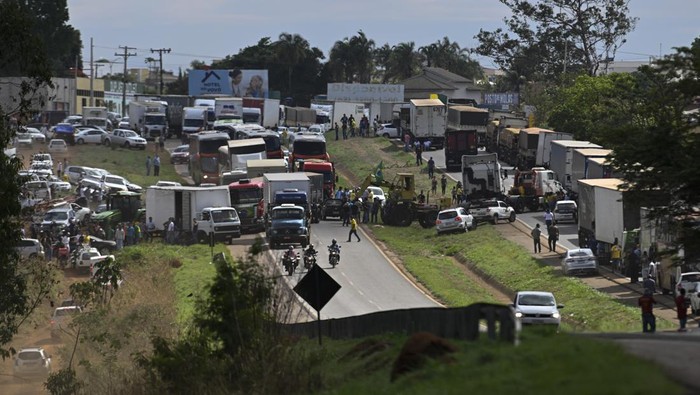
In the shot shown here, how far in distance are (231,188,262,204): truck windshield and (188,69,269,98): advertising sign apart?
85792 millimetres

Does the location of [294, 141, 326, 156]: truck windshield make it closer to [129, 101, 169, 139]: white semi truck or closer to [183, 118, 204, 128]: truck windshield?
[183, 118, 204, 128]: truck windshield

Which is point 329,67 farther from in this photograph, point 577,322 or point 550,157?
point 577,322

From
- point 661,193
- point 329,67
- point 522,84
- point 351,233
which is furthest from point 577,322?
point 329,67

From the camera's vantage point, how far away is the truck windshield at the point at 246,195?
71.2 meters

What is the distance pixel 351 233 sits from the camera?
65.0 metres

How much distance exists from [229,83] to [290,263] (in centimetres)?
10571

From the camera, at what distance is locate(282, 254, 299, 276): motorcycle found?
175 feet

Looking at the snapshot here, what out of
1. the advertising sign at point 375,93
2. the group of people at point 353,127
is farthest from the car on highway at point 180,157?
the advertising sign at point 375,93

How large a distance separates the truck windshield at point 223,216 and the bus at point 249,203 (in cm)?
372

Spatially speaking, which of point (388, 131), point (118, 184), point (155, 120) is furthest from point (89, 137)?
point (118, 184)

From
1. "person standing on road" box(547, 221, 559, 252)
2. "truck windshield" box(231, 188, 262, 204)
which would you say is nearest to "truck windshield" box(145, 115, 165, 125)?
"truck windshield" box(231, 188, 262, 204)

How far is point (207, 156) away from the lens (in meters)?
85.6

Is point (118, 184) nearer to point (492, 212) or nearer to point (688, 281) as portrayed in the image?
point (492, 212)

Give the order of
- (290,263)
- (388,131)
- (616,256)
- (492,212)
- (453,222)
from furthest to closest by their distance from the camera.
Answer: (388,131) < (492,212) < (453,222) < (290,263) < (616,256)
